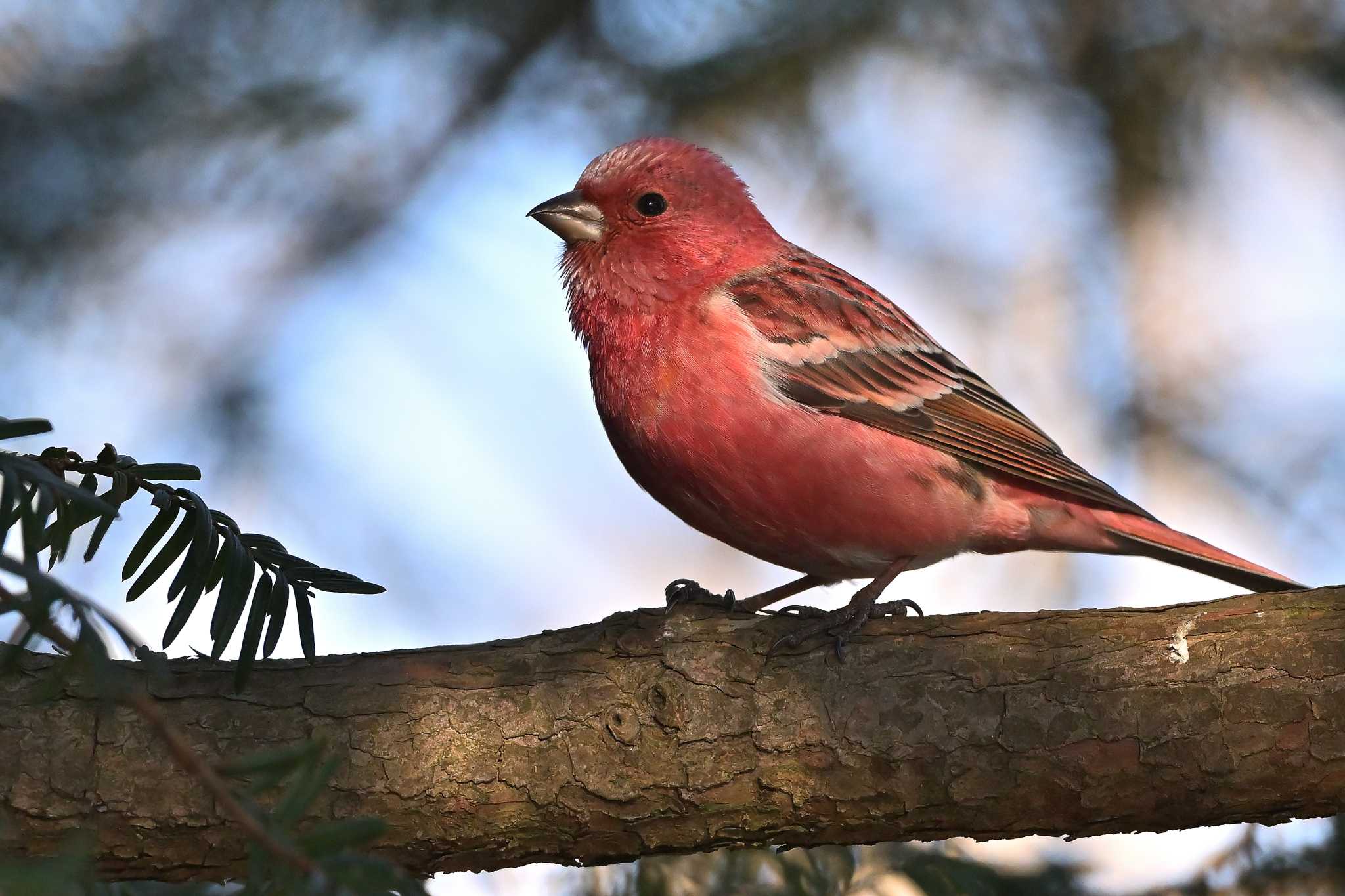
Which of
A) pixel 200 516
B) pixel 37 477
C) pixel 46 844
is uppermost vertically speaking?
pixel 200 516

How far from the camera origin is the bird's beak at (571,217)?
5121mm

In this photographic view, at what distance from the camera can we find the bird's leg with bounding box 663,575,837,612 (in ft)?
12.4

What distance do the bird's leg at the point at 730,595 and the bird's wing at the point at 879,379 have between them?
72 cm

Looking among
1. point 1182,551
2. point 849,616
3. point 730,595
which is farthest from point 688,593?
Answer: point 1182,551

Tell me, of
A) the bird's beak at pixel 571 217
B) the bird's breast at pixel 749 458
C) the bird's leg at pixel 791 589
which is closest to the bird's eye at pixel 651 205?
the bird's beak at pixel 571 217

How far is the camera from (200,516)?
255cm

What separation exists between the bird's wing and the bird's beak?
622 millimetres

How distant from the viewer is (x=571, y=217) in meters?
5.14

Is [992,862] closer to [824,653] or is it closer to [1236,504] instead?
[824,653]

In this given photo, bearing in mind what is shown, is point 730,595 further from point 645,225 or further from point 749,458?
point 645,225

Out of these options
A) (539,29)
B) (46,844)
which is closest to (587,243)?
(539,29)

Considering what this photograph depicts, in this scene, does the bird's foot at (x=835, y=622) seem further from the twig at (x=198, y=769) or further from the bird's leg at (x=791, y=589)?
the twig at (x=198, y=769)

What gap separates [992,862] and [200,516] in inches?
90.7

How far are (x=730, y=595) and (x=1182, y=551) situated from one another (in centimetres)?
217
